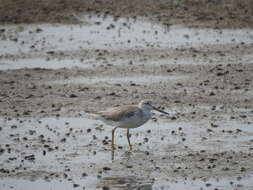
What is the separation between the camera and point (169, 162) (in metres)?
13.7

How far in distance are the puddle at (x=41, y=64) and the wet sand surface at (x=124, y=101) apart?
26 millimetres

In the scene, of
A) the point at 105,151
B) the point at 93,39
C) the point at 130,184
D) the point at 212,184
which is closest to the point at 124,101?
the point at 105,151

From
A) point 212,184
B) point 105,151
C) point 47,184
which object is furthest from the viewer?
point 105,151

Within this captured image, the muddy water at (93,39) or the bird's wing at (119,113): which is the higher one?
the muddy water at (93,39)

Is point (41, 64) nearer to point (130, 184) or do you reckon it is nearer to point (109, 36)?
point (109, 36)

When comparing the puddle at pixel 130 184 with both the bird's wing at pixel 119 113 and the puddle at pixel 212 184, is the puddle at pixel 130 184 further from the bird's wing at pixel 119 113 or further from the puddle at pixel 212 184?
the bird's wing at pixel 119 113

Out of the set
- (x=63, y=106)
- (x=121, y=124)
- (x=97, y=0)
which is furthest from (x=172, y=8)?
(x=121, y=124)

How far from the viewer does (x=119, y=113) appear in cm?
1502

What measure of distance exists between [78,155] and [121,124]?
116cm

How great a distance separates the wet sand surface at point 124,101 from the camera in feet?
43.4

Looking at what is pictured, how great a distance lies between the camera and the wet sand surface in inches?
521

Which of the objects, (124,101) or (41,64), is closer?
(124,101)

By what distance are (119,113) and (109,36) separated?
8.37 meters

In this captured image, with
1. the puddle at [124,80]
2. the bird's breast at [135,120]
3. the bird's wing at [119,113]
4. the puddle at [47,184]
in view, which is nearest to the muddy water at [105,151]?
the puddle at [47,184]
